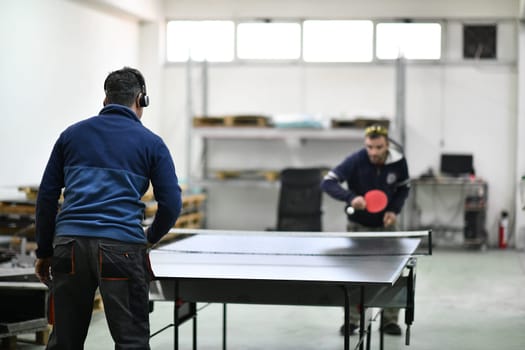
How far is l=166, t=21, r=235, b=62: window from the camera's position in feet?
40.1

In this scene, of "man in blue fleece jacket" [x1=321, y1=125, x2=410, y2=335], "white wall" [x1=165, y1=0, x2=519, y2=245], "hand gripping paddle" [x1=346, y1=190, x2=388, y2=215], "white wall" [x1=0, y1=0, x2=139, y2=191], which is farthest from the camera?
"white wall" [x1=165, y1=0, x2=519, y2=245]

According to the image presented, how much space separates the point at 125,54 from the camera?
459 inches

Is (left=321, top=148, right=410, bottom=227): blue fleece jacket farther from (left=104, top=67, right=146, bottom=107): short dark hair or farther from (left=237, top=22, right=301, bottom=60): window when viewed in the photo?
(left=237, top=22, right=301, bottom=60): window

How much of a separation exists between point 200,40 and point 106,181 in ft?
30.2

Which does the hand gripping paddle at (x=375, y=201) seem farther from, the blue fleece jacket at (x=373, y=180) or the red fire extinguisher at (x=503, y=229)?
the red fire extinguisher at (x=503, y=229)

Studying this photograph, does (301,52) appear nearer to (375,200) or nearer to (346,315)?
(375,200)

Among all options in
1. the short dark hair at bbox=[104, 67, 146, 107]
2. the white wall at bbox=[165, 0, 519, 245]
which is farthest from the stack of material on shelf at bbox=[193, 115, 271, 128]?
the short dark hair at bbox=[104, 67, 146, 107]

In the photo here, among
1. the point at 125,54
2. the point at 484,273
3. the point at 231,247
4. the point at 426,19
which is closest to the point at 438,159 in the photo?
the point at 426,19

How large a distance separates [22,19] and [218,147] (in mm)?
4173

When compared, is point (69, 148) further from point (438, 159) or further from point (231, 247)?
point (438, 159)

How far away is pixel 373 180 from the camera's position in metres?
6.23

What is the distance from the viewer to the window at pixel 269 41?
1211 cm

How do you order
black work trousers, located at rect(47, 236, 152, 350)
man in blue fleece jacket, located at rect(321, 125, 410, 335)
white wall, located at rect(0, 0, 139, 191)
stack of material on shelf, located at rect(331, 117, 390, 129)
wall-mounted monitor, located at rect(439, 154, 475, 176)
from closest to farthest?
black work trousers, located at rect(47, 236, 152, 350), man in blue fleece jacket, located at rect(321, 125, 410, 335), white wall, located at rect(0, 0, 139, 191), stack of material on shelf, located at rect(331, 117, 390, 129), wall-mounted monitor, located at rect(439, 154, 475, 176)

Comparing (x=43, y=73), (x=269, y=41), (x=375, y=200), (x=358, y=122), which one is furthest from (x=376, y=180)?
(x=269, y=41)
